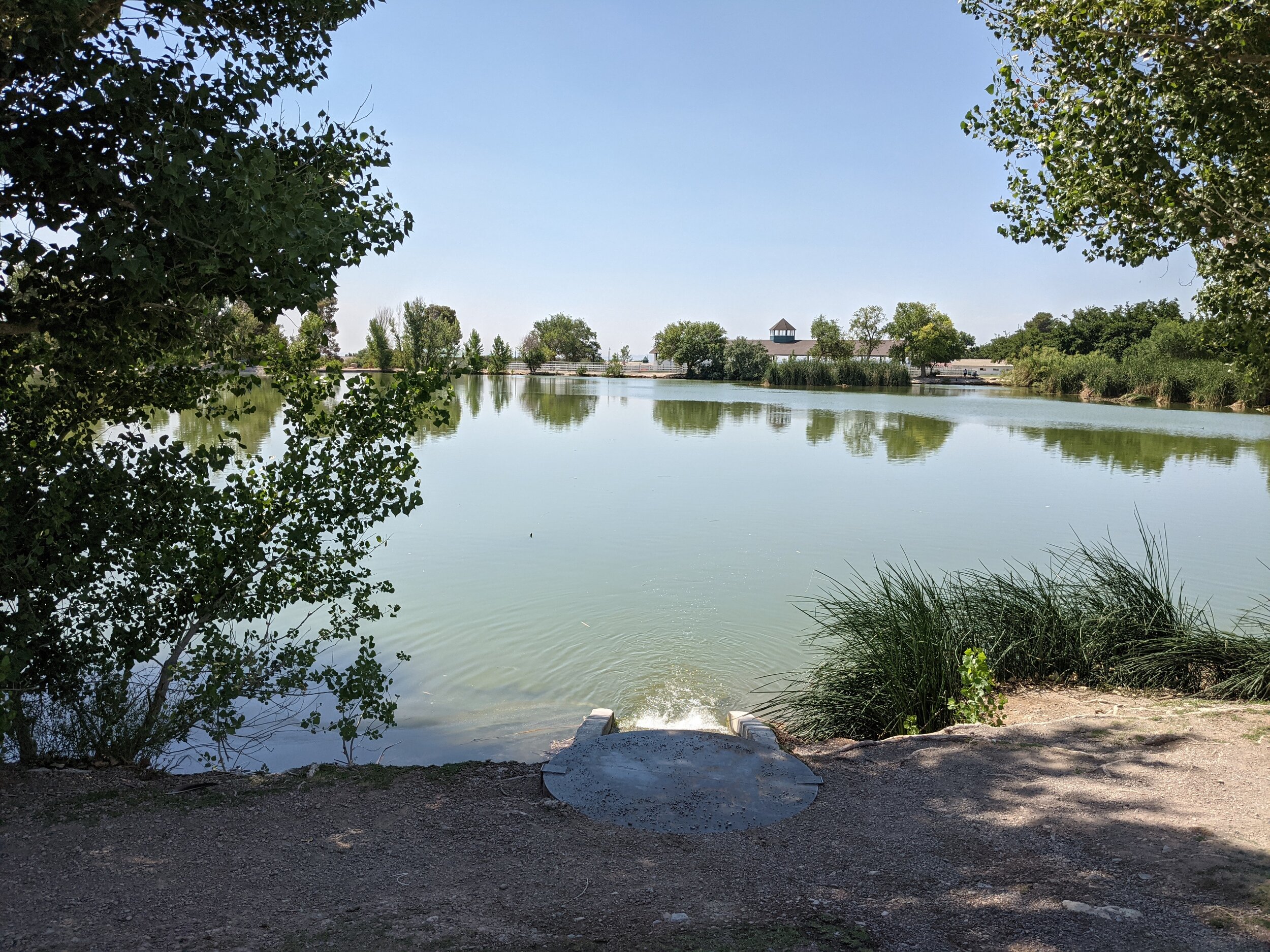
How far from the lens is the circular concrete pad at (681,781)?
4.14 m

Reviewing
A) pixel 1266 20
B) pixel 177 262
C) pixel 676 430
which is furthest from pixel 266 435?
pixel 1266 20

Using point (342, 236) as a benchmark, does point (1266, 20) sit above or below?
above

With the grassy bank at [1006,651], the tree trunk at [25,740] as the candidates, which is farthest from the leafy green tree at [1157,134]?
the tree trunk at [25,740]

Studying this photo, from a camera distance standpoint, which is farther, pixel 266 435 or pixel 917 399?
pixel 917 399

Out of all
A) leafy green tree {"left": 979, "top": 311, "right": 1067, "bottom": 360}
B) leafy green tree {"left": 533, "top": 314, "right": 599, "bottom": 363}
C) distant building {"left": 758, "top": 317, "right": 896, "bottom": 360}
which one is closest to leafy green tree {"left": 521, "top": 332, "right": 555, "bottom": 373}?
leafy green tree {"left": 533, "top": 314, "right": 599, "bottom": 363}

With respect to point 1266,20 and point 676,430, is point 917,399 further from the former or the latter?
point 1266,20

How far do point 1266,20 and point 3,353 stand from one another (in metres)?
7.73

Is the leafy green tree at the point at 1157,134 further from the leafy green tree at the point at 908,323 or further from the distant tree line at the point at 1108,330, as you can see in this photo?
the leafy green tree at the point at 908,323

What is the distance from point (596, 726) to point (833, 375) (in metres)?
65.1

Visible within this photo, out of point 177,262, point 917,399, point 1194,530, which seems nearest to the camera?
point 177,262

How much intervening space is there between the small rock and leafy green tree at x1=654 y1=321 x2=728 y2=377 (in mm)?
85596

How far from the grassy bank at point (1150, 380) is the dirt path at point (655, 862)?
128ft

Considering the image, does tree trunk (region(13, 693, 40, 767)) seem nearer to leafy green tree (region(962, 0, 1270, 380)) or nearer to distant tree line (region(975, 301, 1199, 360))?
leafy green tree (region(962, 0, 1270, 380))

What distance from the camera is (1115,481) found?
18.9 m
